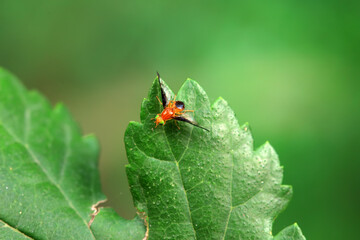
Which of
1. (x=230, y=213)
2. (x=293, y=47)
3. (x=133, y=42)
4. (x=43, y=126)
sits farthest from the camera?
(x=133, y=42)

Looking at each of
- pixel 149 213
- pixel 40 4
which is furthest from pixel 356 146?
pixel 40 4

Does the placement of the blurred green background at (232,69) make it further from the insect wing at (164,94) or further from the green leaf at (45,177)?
the insect wing at (164,94)

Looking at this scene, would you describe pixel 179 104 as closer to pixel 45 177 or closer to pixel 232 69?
pixel 45 177

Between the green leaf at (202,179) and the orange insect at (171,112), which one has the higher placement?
the orange insect at (171,112)

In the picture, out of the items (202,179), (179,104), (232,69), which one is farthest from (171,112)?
(232,69)

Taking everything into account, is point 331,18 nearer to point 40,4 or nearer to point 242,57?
point 242,57

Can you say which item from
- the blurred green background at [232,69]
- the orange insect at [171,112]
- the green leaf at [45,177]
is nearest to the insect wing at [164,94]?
the orange insect at [171,112]
